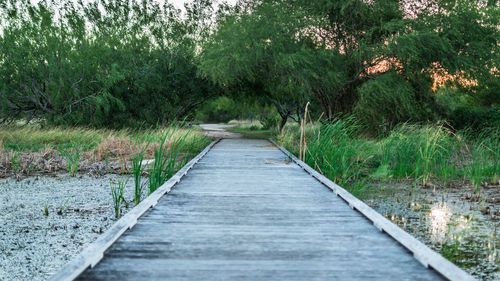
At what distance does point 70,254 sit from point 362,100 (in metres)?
12.0

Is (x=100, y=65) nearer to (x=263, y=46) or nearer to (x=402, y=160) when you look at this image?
(x=263, y=46)

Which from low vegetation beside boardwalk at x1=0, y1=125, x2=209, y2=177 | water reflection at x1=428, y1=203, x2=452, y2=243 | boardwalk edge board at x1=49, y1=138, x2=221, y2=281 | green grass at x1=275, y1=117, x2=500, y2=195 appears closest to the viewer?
boardwalk edge board at x1=49, y1=138, x2=221, y2=281

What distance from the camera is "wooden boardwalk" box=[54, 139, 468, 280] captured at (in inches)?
105

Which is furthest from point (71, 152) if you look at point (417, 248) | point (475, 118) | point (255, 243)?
point (475, 118)

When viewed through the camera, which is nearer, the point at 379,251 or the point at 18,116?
the point at 379,251

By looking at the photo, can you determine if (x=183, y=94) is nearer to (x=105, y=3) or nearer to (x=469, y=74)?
(x=105, y=3)

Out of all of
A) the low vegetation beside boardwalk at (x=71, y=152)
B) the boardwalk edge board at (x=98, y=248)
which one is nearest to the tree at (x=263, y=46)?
the low vegetation beside boardwalk at (x=71, y=152)

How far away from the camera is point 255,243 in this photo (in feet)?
10.7

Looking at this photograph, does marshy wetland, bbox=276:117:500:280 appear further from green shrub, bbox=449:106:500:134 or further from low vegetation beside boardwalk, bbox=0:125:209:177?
green shrub, bbox=449:106:500:134

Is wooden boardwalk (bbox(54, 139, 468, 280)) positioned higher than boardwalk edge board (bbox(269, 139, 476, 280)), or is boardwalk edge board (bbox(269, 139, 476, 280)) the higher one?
boardwalk edge board (bbox(269, 139, 476, 280))

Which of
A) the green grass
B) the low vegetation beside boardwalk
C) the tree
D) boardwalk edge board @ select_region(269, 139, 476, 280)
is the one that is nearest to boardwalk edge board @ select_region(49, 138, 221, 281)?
boardwalk edge board @ select_region(269, 139, 476, 280)

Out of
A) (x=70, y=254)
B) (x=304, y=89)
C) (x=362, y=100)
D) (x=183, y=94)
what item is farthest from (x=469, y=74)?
(x=70, y=254)

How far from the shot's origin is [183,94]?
852 inches

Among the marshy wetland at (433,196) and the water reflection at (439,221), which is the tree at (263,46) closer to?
the marshy wetland at (433,196)
